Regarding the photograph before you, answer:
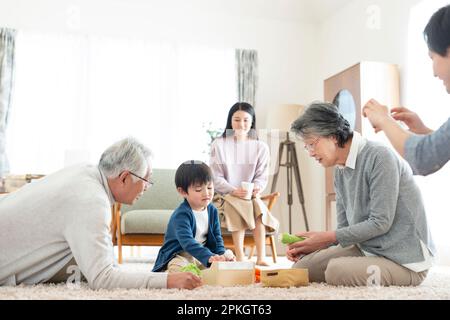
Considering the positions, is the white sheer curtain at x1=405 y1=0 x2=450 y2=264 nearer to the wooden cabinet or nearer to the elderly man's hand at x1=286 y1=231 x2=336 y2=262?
the wooden cabinet

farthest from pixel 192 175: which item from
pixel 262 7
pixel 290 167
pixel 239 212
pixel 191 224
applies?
pixel 262 7

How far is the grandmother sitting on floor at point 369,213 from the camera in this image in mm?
2076

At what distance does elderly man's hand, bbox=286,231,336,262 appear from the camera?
2156 millimetres

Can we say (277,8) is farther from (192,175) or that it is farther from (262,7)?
(192,175)

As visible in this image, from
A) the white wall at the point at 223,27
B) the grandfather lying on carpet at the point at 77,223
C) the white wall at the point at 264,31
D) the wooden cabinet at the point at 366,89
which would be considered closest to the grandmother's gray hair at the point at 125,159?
the grandfather lying on carpet at the point at 77,223

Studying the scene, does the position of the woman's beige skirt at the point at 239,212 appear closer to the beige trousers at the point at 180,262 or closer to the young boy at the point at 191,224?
the young boy at the point at 191,224

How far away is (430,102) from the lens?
4348 mm

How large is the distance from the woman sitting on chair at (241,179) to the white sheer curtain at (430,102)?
1290mm

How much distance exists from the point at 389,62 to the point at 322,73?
143 centimetres

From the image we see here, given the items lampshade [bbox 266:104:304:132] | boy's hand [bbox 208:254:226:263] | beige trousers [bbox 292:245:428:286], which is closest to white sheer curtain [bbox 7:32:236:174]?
lampshade [bbox 266:104:304:132]

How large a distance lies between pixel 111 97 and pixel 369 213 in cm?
416

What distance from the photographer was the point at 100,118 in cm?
577

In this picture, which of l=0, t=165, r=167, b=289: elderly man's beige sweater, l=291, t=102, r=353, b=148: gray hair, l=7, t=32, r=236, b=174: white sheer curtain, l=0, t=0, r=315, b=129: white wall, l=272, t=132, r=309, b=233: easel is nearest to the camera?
l=0, t=165, r=167, b=289: elderly man's beige sweater
